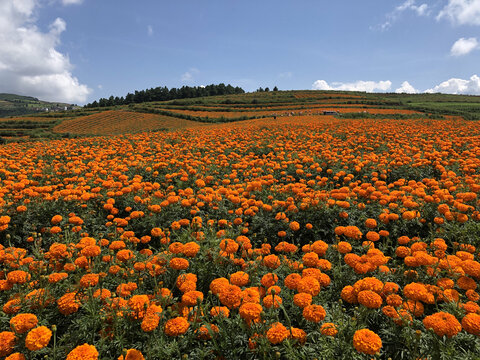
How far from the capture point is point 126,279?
261cm

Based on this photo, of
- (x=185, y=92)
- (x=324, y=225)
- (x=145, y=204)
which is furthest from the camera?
(x=185, y=92)

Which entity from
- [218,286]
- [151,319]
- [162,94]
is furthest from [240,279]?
[162,94]

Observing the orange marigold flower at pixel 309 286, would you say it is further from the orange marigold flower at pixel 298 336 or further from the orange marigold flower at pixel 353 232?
the orange marigold flower at pixel 353 232

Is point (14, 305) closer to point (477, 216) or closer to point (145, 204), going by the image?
point (145, 204)

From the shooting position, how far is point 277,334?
1.73 metres

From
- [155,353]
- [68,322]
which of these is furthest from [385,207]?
[68,322]

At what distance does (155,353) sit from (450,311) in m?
2.23

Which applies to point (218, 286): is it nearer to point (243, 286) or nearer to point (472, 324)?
point (243, 286)

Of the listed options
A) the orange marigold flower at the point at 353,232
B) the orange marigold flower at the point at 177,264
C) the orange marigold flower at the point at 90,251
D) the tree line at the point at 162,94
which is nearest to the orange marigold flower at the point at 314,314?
the orange marigold flower at the point at 177,264

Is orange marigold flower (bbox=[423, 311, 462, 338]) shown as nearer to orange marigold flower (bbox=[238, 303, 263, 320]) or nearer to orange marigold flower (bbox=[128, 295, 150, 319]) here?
orange marigold flower (bbox=[238, 303, 263, 320])

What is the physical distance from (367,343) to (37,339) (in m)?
2.10

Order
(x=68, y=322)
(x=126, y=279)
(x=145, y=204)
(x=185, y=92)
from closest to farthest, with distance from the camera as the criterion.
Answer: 1. (x=68, y=322)
2. (x=126, y=279)
3. (x=145, y=204)
4. (x=185, y=92)

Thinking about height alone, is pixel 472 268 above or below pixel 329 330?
above

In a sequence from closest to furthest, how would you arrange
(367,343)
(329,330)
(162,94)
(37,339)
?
1. (367,343)
2. (37,339)
3. (329,330)
4. (162,94)
